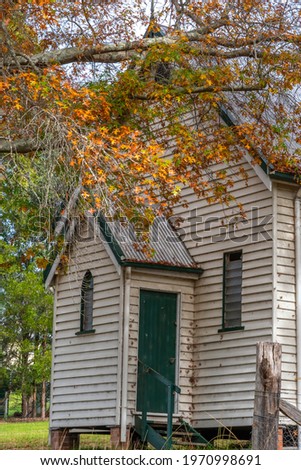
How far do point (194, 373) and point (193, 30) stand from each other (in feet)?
24.6

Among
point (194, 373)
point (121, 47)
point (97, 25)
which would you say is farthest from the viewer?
point (194, 373)

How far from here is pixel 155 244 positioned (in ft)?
70.3

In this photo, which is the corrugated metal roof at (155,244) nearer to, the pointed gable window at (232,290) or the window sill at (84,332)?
the pointed gable window at (232,290)

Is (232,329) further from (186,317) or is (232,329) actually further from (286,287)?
(286,287)

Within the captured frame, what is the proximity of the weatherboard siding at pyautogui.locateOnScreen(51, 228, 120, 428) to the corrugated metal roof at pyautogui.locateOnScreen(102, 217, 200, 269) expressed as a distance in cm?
59

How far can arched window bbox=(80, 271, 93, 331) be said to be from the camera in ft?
71.6

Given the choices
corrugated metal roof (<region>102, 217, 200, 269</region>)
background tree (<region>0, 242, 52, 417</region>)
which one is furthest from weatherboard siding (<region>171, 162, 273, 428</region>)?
background tree (<region>0, 242, 52, 417</region>)

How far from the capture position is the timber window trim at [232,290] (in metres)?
20.2

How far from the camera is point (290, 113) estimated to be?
19844 mm

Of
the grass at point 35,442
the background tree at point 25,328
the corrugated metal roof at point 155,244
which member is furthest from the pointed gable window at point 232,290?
the background tree at point 25,328

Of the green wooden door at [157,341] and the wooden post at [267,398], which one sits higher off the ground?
the green wooden door at [157,341]
